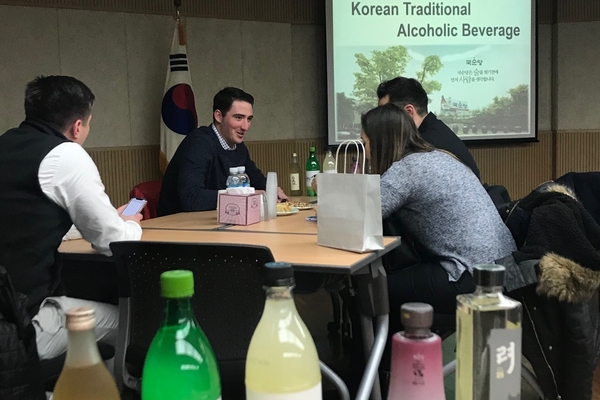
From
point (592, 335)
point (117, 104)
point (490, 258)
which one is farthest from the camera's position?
point (117, 104)

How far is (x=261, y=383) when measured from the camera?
0.69m

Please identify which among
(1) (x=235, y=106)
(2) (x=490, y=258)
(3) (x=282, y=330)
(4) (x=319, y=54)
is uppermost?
(4) (x=319, y=54)

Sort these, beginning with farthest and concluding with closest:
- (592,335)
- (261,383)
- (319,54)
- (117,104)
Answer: (319,54)
(117,104)
(592,335)
(261,383)

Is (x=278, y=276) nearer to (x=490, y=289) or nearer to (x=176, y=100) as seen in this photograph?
(x=490, y=289)

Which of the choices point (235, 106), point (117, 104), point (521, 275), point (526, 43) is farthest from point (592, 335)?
point (526, 43)

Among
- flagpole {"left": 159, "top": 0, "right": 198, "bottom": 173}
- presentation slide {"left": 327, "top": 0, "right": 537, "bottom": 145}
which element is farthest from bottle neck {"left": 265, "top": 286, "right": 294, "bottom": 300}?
presentation slide {"left": 327, "top": 0, "right": 537, "bottom": 145}

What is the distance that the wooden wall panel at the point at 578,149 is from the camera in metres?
5.45

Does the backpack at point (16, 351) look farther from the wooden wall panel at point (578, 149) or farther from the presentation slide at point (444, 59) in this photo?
the wooden wall panel at point (578, 149)

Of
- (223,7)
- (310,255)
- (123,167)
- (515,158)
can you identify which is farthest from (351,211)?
(515,158)

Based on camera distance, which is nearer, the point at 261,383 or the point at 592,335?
the point at 261,383

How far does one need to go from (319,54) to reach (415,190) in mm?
3360

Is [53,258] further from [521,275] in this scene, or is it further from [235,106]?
[235,106]

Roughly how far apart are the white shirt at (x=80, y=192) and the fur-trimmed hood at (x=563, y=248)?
4.10 feet

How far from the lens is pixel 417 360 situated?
0.69m
